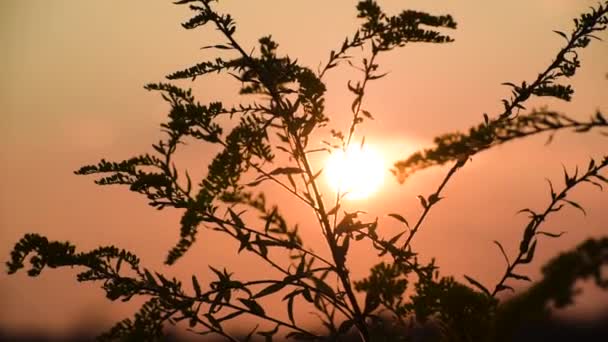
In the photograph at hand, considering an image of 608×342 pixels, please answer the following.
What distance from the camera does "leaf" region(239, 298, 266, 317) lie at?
2.71 metres

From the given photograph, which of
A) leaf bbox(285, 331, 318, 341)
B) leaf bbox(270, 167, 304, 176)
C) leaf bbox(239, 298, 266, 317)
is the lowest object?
leaf bbox(285, 331, 318, 341)

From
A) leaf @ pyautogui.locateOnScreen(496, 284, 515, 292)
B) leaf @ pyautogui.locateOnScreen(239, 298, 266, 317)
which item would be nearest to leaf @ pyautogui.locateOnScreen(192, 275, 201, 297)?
leaf @ pyautogui.locateOnScreen(239, 298, 266, 317)

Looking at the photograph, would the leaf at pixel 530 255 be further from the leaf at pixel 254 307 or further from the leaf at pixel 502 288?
the leaf at pixel 254 307

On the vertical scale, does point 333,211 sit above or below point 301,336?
above

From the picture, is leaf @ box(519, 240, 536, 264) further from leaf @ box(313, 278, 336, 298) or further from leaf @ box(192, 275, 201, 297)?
leaf @ box(192, 275, 201, 297)

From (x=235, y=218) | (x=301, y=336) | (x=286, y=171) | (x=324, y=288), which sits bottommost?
(x=301, y=336)

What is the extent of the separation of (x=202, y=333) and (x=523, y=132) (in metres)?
1.67

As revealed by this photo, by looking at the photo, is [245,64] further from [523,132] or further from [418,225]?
[523,132]

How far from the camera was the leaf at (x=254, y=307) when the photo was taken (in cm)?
271

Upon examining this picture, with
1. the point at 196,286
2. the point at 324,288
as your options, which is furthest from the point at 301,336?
the point at 196,286

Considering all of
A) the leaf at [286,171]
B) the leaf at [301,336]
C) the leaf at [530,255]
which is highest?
the leaf at [286,171]

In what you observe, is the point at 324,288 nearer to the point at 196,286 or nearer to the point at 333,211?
the point at 333,211

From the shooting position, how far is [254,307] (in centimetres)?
272

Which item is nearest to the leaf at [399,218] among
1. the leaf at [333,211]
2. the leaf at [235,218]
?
the leaf at [333,211]
